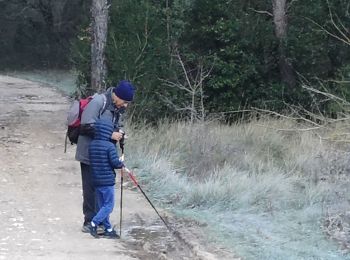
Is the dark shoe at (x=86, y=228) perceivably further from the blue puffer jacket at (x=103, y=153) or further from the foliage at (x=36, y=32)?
the foliage at (x=36, y=32)

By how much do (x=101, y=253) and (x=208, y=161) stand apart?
458cm

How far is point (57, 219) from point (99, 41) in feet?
30.3

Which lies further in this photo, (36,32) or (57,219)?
(36,32)

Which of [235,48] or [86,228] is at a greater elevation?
[235,48]

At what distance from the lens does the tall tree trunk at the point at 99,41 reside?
1755 centimetres

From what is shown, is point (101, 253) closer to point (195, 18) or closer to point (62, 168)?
point (62, 168)

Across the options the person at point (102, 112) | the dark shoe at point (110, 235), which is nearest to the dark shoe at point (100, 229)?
the dark shoe at point (110, 235)

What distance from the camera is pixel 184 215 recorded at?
9.38 meters

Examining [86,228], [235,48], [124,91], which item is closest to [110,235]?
[86,228]

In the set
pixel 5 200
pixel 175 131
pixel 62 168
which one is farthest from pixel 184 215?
pixel 175 131

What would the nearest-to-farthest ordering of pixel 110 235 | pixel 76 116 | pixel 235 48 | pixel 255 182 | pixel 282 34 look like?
pixel 76 116
pixel 110 235
pixel 255 182
pixel 235 48
pixel 282 34

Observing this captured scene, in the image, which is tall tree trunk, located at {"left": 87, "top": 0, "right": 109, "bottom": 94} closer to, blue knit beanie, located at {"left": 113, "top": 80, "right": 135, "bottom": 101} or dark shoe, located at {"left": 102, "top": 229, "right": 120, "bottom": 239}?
dark shoe, located at {"left": 102, "top": 229, "right": 120, "bottom": 239}

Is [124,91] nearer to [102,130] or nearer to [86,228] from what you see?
[102,130]

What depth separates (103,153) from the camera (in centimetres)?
812
